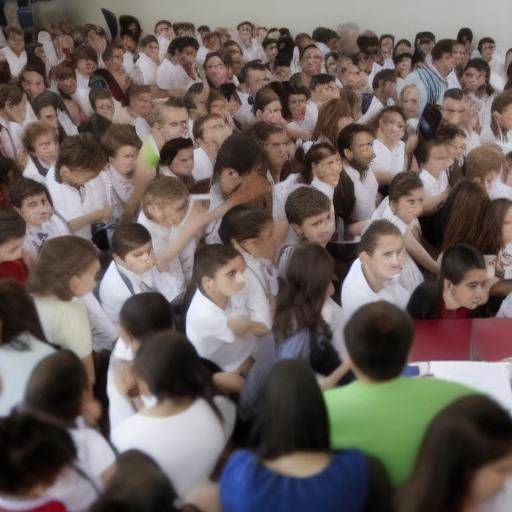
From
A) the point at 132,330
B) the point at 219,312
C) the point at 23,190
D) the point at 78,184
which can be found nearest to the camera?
the point at 132,330

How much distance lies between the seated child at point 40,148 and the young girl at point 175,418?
2121mm

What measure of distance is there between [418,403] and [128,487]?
73cm

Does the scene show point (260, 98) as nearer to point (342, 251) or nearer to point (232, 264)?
point (342, 251)

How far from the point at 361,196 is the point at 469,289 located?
4.51 ft

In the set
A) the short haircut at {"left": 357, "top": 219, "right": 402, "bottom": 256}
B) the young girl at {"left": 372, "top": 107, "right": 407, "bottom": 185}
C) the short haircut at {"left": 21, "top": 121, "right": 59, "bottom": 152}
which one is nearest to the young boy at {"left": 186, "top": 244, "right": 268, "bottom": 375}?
the short haircut at {"left": 357, "top": 219, "right": 402, "bottom": 256}

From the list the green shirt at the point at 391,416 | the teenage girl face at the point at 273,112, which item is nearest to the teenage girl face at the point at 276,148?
the teenage girl face at the point at 273,112

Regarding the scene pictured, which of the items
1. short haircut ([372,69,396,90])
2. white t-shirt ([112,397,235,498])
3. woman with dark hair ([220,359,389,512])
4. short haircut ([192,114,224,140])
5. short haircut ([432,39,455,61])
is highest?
short haircut ([432,39,455,61])

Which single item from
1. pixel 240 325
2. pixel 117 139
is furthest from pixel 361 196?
pixel 240 325

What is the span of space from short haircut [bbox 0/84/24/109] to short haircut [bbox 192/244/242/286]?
241 centimetres

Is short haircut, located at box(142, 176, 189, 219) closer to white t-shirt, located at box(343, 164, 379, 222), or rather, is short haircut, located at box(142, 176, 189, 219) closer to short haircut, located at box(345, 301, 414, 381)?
white t-shirt, located at box(343, 164, 379, 222)

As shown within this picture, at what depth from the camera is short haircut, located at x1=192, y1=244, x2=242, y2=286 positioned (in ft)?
7.95

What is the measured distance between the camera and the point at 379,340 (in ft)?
5.42

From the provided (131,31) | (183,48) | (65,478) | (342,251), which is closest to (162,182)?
(342,251)

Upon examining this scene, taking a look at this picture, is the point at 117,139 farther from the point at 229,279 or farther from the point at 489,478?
the point at 489,478
